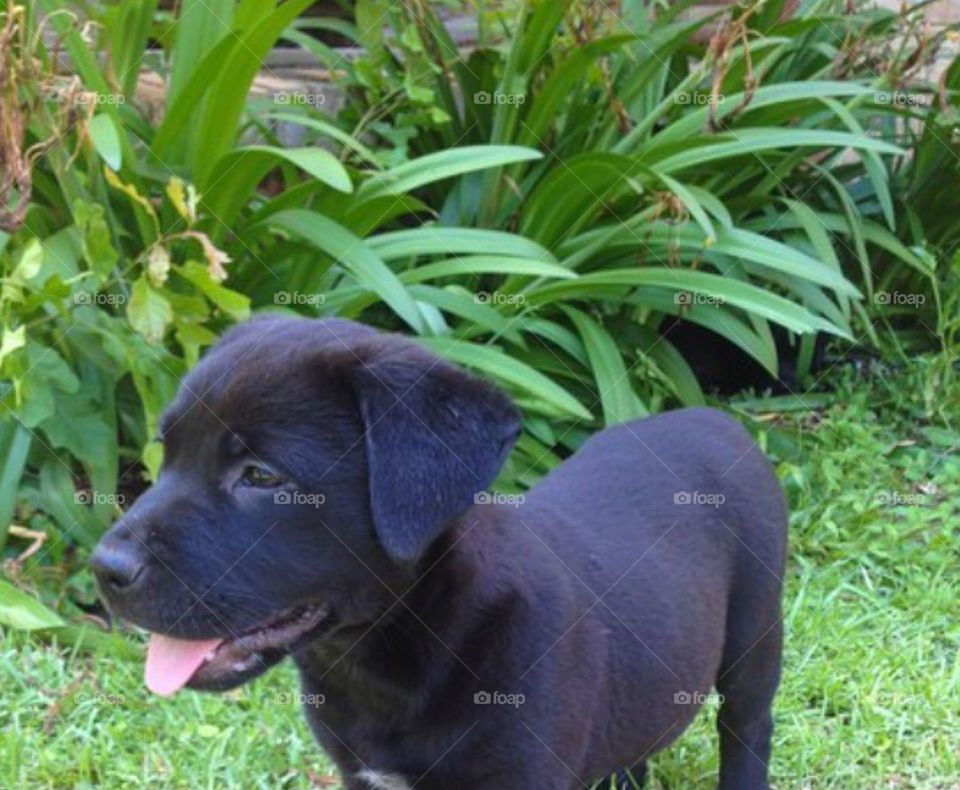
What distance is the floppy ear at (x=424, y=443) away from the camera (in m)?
2.26

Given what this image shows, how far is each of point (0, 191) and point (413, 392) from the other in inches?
69.9

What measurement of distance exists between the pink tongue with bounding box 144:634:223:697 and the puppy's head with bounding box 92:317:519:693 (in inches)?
0.7

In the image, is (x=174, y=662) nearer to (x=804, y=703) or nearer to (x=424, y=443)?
(x=424, y=443)

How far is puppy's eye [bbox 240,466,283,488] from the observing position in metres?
2.30

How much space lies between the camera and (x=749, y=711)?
3.10 meters

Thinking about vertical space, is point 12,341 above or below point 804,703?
above

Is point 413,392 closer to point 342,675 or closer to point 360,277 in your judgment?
point 342,675

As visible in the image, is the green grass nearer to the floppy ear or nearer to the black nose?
the black nose

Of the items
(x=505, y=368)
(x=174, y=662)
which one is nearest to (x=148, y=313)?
(x=505, y=368)

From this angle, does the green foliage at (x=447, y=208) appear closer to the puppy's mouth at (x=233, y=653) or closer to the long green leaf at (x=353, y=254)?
the long green leaf at (x=353, y=254)

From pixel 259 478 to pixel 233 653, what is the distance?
0.31m

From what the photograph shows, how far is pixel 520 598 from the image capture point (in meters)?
2.46

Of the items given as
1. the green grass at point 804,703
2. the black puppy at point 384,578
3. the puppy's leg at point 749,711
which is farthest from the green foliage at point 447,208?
the black puppy at point 384,578

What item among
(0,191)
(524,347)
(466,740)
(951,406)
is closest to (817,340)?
(951,406)
